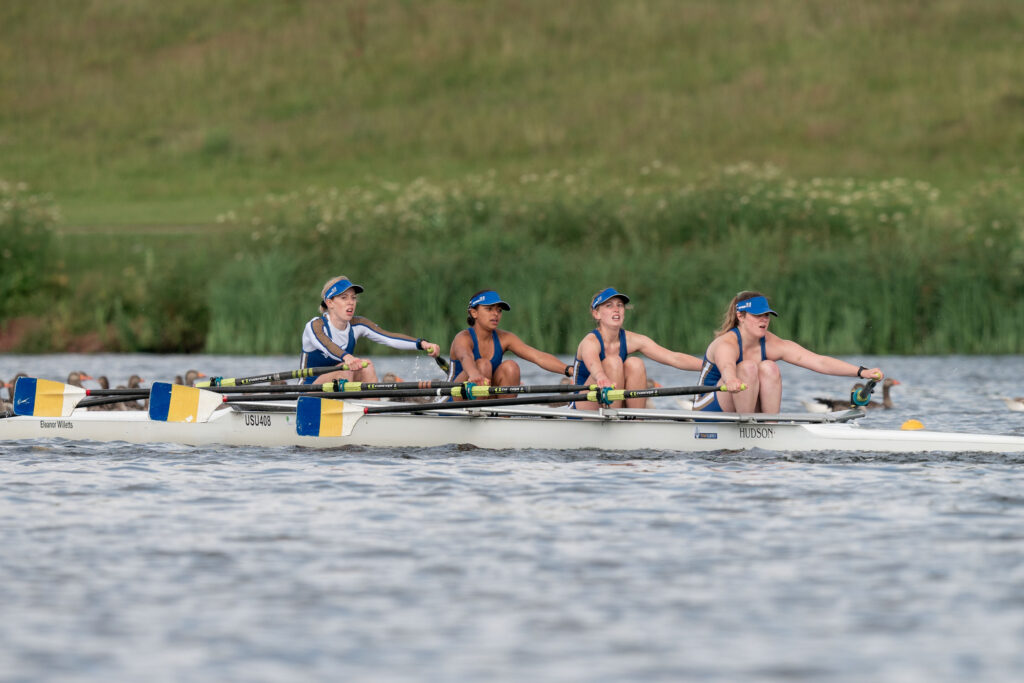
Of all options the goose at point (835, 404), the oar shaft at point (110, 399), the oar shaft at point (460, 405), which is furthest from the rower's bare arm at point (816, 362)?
the oar shaft at point (110, 399)

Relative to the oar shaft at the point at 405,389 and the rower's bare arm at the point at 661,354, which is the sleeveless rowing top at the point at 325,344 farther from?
the rower's bare arm at the point at 661,354

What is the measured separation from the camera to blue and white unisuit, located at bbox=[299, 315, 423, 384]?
16969 mm

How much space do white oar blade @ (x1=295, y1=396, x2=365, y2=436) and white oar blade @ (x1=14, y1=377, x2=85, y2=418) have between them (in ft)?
9.20

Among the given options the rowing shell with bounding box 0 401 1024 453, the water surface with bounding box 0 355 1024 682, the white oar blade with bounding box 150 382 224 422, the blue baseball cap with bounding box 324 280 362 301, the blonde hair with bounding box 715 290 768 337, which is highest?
the blue baseball cap with bounding box 324 280 362 301

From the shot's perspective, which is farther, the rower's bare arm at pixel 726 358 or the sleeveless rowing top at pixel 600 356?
the sleeveless rowing top at pixel 600 356

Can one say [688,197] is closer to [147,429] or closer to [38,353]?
[38,353]

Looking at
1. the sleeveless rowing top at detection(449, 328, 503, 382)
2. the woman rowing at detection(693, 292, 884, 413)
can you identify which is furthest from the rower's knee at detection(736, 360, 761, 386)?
the sleeveless rowing top at detection(449, 328, 503, 382)

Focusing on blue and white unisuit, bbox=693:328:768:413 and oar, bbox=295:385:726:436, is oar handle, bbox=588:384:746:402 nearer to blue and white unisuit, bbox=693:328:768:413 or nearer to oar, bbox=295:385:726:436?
blue and white unisuit, bbox=693:328:768:413

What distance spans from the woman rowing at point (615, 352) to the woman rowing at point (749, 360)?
0.43 metres

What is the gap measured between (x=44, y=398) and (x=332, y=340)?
119 inches

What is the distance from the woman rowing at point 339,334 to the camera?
1680cm

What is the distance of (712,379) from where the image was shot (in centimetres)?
1501

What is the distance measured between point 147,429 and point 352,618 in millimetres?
8471

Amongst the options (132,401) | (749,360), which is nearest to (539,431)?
(749,360)
